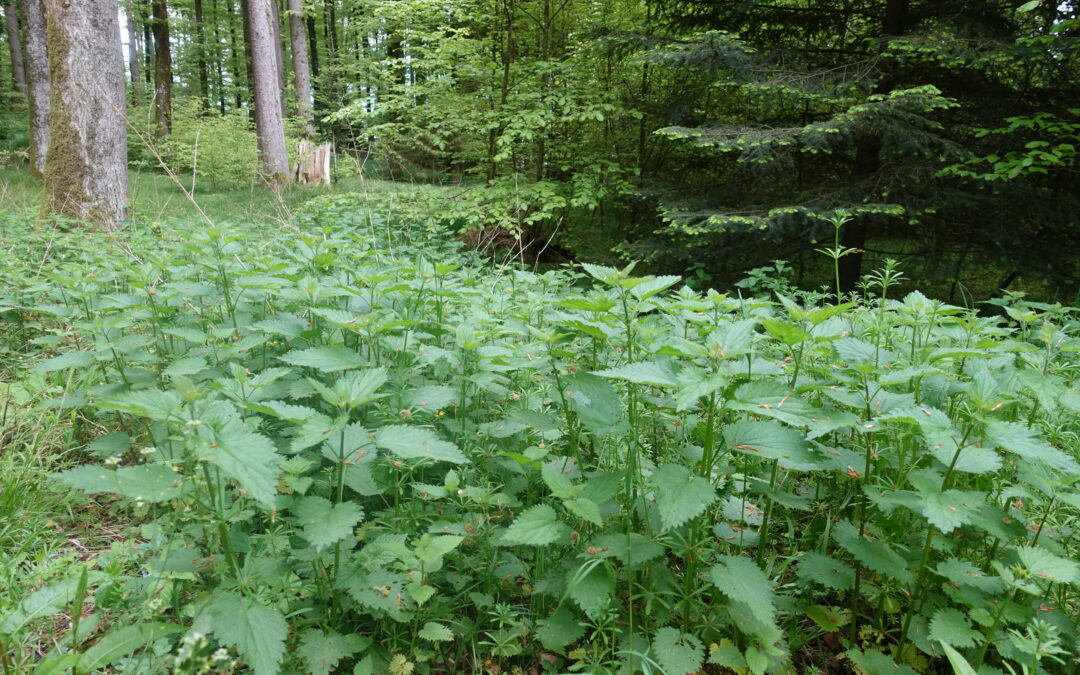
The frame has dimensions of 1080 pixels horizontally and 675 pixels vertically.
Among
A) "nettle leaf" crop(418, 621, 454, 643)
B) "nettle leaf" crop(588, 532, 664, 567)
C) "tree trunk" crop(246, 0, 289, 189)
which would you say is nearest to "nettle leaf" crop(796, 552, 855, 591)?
"nettle leaf" crop(588, 532, 664, 567)

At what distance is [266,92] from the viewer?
10.2 m

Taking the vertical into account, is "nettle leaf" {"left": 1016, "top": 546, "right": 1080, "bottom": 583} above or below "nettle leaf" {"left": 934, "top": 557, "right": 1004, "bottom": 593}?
above

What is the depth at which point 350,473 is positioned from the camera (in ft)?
4.63

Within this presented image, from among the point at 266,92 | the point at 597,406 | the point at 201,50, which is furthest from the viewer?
the point at 201,50

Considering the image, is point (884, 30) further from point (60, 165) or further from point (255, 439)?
point (60, 165)

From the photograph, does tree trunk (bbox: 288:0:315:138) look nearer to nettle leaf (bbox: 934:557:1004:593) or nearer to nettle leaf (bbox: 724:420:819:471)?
nettle leaf (bbox: 724:420:819:471)

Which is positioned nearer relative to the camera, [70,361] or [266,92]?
[70,361]

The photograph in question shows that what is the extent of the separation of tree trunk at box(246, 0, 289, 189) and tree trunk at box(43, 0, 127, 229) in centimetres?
430

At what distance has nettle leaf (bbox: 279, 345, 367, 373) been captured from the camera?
147cm

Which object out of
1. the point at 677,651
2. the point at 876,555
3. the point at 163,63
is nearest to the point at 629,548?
the point at 677,651

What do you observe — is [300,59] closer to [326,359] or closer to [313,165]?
[313,165]

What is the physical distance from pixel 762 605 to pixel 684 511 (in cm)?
31

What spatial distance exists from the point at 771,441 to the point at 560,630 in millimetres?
702

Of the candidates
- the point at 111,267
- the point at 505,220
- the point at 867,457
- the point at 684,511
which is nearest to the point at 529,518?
the point at 684,511
